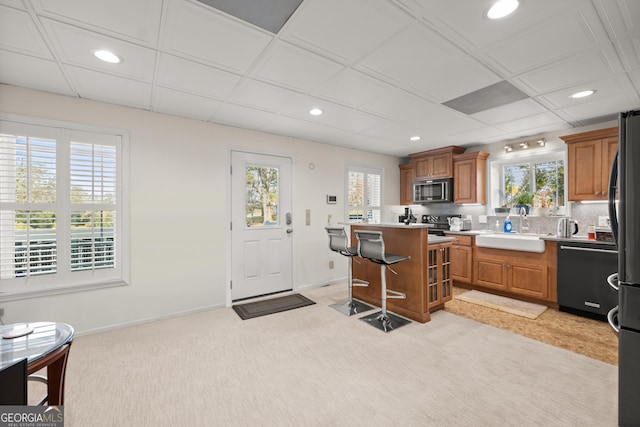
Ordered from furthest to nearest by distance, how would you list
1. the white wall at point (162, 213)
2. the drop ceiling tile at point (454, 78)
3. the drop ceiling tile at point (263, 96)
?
1. the white wall at point (162, 213)
2. the drop ceiling tile at point (263, 96)
3. the drop ceiling tile at point (454, 78)

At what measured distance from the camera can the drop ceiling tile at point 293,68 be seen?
2113 millimetres

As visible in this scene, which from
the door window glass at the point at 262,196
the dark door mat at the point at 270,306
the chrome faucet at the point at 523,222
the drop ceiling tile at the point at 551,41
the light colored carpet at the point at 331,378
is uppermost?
the drop ceiling tile at the point at 551,41

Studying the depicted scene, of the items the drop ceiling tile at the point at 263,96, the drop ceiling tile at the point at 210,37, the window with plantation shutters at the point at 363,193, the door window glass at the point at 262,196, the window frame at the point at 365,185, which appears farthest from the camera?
the window with plantation shutters at the point at 363,193

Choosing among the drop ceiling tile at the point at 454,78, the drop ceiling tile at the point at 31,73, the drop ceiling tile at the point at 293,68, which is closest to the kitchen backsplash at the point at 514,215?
the drop ceiling tile at the point at 454,78

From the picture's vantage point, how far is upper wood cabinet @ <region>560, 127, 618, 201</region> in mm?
3488

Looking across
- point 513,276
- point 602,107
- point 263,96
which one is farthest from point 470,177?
point 263,96

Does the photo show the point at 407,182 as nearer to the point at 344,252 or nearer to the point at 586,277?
the point at 344,252

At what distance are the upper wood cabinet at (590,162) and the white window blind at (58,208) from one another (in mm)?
5754

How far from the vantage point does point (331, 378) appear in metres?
2.18

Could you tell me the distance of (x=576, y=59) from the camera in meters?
2.19

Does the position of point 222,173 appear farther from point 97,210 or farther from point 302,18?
point 302,18

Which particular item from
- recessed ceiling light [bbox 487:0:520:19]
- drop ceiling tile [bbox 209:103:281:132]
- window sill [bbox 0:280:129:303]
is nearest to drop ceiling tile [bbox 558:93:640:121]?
recessed ceiling light [bbox 487:0:520:19]

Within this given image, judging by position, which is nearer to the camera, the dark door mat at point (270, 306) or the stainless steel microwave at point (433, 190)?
the dark door mat at point (270, 306)

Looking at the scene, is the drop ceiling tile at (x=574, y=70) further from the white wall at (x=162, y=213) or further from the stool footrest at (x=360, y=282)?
the white wall at (x=162, y=213)
